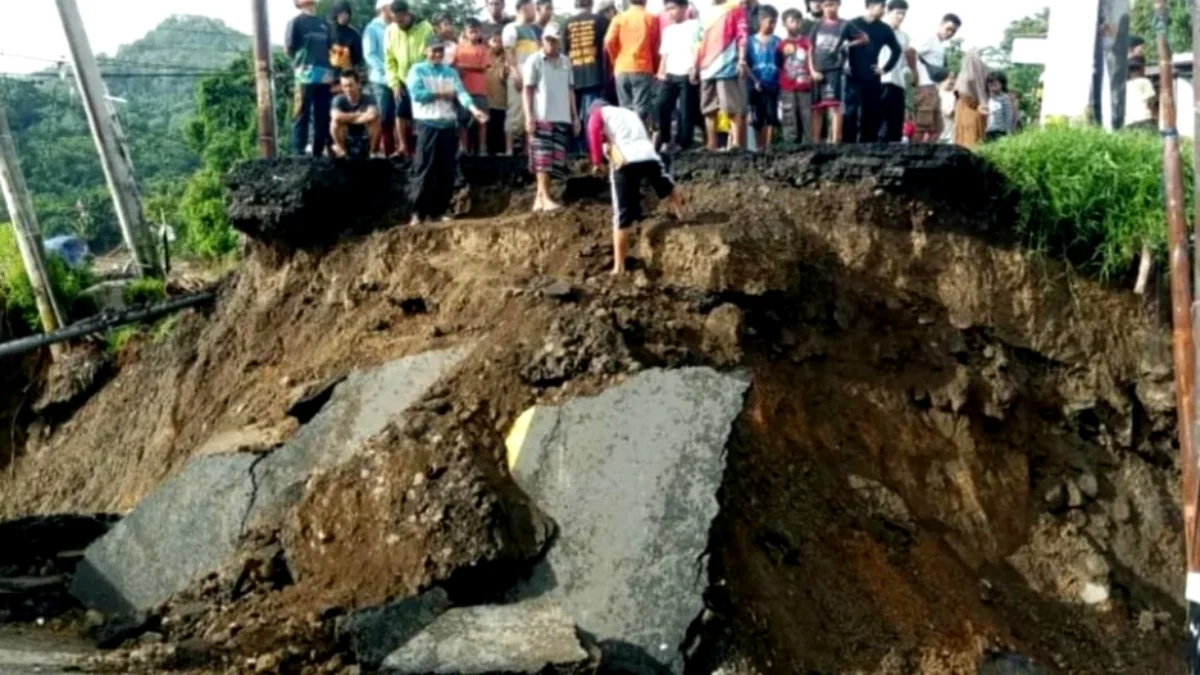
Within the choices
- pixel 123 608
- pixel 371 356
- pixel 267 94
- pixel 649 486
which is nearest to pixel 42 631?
pixel 123 608

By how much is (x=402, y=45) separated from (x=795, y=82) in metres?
3.09

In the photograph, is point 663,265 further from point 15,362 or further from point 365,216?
point 15,362

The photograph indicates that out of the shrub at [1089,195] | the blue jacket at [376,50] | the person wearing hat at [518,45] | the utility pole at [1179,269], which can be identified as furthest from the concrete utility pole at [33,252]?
the utility pole at [1179,269]

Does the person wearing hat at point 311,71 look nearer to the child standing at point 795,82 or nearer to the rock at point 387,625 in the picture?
the child standing at point 795,82

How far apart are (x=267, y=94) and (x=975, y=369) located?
6.46 m

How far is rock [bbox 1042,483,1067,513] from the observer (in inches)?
537

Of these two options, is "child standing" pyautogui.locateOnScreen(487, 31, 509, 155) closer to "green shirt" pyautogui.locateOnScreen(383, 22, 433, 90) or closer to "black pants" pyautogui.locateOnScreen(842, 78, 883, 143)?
"green shirt" pyautogui.locateOnScreen(383, 22, 433, 90)

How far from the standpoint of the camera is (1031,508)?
1360 centimetres

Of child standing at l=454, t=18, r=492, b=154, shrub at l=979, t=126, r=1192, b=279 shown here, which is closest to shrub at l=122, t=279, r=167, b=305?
child standing at l=454, t=18, r=492, b=154

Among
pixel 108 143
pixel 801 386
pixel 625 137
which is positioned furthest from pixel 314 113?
pixel 801 386

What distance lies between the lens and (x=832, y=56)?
15.3 meters

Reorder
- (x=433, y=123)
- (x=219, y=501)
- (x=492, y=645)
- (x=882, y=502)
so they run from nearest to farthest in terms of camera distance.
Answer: (x=492, y=645)
(x=882, y=502)
(x=219, y=501)
(x=433, y=123)

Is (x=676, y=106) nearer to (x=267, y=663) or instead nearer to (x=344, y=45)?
(x=344, y=45)

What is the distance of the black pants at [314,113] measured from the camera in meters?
15.7
